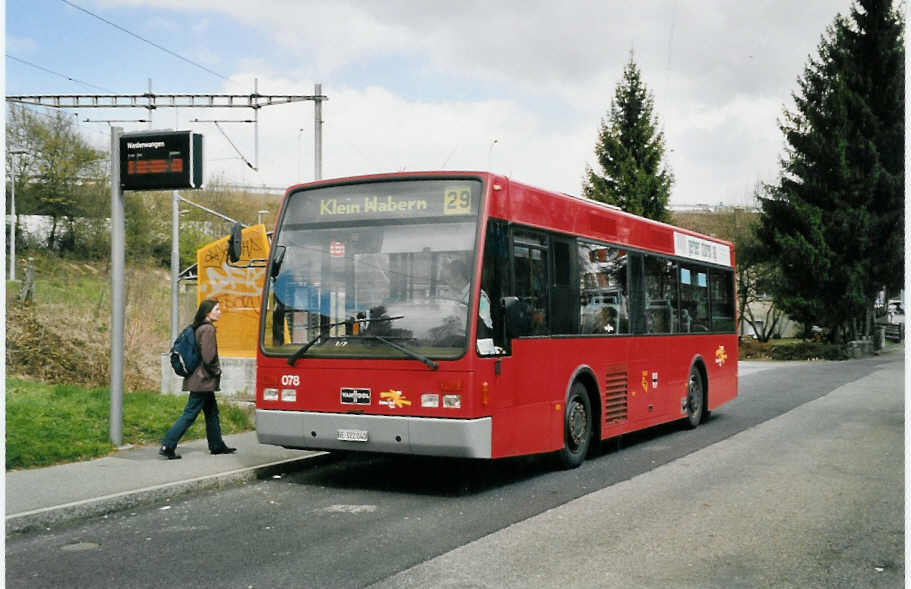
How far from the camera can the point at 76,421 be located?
11.9 m

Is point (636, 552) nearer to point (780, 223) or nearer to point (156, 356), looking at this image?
point (156, 356)

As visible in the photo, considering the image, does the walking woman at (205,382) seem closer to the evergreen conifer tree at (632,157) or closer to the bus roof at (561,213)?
the bus roof at (561,213)

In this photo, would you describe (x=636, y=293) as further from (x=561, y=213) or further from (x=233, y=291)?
(x=233, y=291)

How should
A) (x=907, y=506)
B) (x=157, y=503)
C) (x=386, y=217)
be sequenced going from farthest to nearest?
(x=386, y=217), (x=157, y=503), (x=907, y=506)

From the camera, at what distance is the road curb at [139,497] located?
738cm

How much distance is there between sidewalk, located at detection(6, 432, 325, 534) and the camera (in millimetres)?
7719

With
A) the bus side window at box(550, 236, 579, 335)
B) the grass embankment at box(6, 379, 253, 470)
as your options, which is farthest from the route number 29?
the grass embankment at box(6, 379, 253, 470)

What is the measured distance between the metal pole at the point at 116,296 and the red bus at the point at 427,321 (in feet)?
6.63

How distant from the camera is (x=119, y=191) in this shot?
10945 millimetres

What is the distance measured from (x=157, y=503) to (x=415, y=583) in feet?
11.8

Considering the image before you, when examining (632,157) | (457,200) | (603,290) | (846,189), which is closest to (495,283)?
(457,200)

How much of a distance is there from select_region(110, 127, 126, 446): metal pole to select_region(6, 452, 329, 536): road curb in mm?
2024

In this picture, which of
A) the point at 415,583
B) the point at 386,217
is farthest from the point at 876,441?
the point at 415,583

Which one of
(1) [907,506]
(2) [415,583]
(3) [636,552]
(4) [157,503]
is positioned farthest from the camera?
(4) [157,503]
